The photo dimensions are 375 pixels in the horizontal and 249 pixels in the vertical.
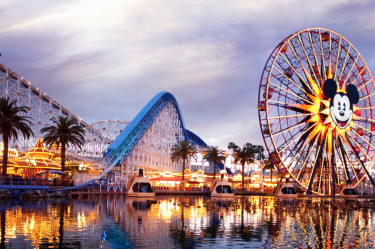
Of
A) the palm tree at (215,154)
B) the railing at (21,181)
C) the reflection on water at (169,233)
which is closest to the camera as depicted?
the reflection on water at (169,233)

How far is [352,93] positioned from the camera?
205 ft

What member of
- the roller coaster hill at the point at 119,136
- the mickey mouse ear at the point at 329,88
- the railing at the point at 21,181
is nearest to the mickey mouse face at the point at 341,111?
the mickey mouse ear at the point at 329,88

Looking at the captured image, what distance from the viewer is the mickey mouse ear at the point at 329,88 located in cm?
5847

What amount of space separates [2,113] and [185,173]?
4675 centimetres

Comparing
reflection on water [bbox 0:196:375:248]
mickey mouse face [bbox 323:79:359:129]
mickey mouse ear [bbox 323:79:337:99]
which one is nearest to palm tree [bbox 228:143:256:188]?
mickey mouse face [bbox 323:79:359:129]

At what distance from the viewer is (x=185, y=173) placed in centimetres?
8556

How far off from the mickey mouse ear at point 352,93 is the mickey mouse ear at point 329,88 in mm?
3696

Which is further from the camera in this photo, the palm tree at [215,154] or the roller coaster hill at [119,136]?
the palm tree at [215,154]

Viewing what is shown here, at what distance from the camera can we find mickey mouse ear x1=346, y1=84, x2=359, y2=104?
2448 inches

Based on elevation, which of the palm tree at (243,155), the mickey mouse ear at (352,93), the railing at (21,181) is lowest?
the railing at (21,181)

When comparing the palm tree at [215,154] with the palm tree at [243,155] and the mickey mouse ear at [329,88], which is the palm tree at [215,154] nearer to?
the palm tree at [243,155]

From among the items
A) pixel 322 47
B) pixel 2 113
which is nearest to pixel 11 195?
pixel 2 113

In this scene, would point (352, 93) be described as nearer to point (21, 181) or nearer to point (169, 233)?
point (21, 181)

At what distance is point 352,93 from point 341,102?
330cm
